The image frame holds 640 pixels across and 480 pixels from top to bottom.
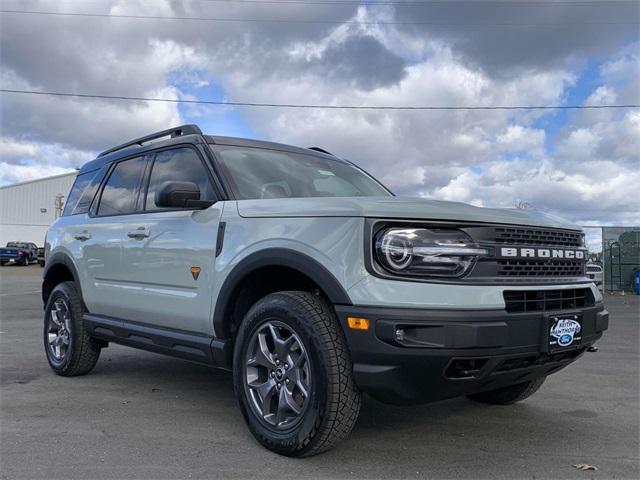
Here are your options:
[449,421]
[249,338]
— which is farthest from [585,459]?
[249,338]

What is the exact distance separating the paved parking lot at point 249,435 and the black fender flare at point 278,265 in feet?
2.66

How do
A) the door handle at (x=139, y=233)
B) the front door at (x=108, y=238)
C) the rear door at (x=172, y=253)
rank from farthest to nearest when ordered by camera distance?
the front door at (x=108, y=238), the door handle at (x=139, y=233), the rear door at (x=172, y=253)

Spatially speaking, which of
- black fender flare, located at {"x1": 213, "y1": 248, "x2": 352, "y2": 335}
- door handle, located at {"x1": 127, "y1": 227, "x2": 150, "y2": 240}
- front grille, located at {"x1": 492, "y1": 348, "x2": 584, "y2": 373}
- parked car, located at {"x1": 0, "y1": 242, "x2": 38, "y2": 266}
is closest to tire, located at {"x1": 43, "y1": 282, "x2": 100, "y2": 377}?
door handle, located at {"x1": 127, "y1": 227, "x2": 150, "y2": 240}

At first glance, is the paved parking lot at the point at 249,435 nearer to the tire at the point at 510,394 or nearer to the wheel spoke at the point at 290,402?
the tire at the point at 510,394

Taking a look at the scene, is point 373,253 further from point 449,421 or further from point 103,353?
point 103,353

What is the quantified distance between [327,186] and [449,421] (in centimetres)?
190

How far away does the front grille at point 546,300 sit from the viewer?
3008 mm

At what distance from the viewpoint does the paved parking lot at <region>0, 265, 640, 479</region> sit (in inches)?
123

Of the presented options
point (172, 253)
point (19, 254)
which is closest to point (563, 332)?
point (172, 253)

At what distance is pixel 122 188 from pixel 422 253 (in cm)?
317

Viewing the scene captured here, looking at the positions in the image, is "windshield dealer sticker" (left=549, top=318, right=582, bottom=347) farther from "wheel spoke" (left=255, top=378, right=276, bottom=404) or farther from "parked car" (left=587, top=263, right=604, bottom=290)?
"wheel spoke" (left=255, top=378, right=276, bottom=404)

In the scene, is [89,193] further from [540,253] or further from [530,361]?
[530,361]

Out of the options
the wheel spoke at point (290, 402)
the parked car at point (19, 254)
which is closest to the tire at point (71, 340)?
the wheel spoke at point (290, 402)

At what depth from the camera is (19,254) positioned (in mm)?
38406
